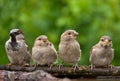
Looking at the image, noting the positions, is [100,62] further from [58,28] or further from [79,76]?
[58,28]

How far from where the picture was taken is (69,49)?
24.8 ft

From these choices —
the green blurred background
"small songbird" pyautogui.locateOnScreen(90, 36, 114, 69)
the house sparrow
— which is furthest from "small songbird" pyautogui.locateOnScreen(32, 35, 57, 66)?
the green blurred background

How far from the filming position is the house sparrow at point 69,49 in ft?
24.5

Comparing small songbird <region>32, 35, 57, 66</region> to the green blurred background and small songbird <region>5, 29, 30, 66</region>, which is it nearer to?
small songbird <region>5, 29, 30, 66</region>

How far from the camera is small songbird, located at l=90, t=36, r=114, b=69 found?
7269 mm

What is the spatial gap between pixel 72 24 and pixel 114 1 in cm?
72

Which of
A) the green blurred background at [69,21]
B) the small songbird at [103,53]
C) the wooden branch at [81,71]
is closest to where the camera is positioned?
the wooden branch at [81,71]

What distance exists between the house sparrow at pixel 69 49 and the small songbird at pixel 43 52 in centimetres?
11

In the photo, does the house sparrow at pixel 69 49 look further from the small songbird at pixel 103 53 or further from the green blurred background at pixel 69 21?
the green blurred background at pixel 69 21

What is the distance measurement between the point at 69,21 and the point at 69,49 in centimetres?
342

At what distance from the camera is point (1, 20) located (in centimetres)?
1073

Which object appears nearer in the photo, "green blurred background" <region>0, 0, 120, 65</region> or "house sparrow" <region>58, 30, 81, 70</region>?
"house sparrow" <region>58, 30, 81, 70</region>

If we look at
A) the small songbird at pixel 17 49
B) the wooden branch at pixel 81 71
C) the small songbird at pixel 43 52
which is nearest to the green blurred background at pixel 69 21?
the small songbird at pixel 17 49

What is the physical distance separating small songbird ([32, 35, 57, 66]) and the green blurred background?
9.39ft
